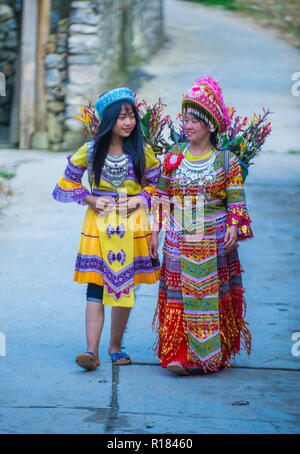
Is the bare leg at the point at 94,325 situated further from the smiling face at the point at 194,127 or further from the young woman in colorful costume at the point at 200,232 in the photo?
the smiling face at the point at 194,127

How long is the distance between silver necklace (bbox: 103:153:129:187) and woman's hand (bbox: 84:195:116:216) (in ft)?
0.34

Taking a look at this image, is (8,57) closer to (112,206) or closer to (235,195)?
(112,206)

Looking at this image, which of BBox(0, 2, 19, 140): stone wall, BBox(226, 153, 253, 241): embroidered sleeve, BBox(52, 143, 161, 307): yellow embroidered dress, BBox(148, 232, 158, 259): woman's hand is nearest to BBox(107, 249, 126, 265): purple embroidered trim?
BBox(52, 143, 161, 307): yellow embroidered dress

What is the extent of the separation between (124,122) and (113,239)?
653 mm

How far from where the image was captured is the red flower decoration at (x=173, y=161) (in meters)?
4.34

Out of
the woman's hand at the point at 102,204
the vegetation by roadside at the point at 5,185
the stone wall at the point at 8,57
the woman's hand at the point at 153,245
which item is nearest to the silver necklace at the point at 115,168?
the woman's hand at the point at 102,204

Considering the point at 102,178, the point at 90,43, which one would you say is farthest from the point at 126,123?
the point at 90,43

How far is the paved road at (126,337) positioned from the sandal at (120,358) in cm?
5

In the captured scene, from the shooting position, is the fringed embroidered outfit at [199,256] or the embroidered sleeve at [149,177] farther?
the embroidered sleeve at [149,177]

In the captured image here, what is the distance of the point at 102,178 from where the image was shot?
4.42m

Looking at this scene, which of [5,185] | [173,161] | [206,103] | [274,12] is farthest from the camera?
Result: [274,12]

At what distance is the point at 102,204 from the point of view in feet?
14.5

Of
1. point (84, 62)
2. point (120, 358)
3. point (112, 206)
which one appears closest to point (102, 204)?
point (112, 206)

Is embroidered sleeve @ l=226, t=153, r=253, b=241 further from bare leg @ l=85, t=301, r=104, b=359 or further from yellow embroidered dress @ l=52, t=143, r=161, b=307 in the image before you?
bare leg @ l=85, t=301, r=104, b=359
